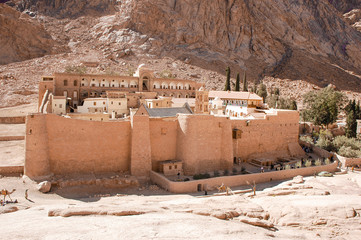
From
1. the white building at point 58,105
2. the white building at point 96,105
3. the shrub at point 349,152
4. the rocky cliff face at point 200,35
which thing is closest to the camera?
the shrub at point 349,152

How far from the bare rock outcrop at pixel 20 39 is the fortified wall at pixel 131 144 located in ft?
140

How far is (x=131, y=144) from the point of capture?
18797 mm

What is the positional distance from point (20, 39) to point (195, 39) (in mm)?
33244

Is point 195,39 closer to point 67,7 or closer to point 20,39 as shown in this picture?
point 67,7

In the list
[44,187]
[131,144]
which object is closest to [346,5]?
[131,144]

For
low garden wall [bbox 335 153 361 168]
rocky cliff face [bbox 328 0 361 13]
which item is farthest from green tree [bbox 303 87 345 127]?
rocky cliff face [bbox 328 0 361 13]

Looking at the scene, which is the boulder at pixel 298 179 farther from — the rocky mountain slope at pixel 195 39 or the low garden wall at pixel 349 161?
the rocky mountain slope at pixel 195 39

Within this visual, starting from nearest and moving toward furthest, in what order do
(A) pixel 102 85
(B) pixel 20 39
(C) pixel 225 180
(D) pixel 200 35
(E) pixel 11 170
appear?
(E) pixel 11 170
(C) pixel 225 180
(A) pixel 102 85
(B) pixel 20 39
(D) pixel 200 35

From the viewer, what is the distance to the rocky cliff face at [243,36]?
63.3 metres

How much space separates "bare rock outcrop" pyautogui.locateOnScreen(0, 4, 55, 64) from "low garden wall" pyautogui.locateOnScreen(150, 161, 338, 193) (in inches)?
1829

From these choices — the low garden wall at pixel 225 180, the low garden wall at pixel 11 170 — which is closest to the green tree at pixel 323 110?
the low garden wall at pixel 225 180

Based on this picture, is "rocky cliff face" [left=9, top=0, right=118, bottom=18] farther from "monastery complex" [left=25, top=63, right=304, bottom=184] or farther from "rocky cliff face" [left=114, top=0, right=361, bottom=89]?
"monastery complex" [left=25, top=63, right=304, bottom=184]

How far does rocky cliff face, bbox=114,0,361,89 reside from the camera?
63281 millimetres

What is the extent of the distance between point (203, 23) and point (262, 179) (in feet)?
172
